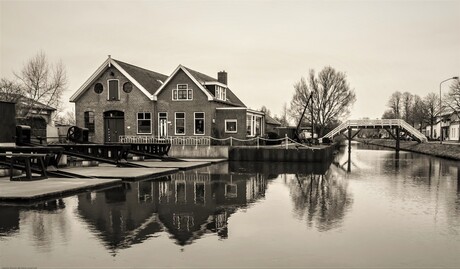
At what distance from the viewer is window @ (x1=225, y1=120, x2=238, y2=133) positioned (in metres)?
34.3

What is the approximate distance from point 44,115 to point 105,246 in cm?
4616

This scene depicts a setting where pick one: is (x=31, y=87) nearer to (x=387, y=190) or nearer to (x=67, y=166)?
(x=67, y=166)

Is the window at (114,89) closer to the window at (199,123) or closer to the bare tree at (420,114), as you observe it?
the window at (199,123)

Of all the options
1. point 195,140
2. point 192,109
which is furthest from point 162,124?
point 195,140

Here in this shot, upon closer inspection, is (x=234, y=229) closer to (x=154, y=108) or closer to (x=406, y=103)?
(x=154, y=108)

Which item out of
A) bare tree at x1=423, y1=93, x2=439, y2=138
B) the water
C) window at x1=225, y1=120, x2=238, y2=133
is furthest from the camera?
bare tree at x1=423, y1=93, x2=439, y2=138

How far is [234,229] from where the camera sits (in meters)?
8.06

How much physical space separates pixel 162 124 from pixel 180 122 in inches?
→ 64.6

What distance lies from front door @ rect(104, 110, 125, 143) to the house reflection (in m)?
21.1

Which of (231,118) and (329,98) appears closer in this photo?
(231,118)

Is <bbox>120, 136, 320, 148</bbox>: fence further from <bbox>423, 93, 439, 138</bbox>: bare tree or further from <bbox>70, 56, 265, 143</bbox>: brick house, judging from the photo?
<bbox>423, 93, 439, 138</bbox>: bare tree

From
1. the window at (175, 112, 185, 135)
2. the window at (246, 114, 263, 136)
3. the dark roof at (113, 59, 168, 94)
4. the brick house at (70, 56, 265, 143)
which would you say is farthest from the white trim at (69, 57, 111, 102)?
the window at (246, 114, 263, 136)

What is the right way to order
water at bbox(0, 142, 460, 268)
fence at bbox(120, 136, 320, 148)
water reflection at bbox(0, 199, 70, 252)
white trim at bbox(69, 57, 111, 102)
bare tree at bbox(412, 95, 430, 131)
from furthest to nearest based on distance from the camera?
1. bare tree at bbox(412, 95, 430, 131)
2. white trim at bbox(69, 57, 111, 102)
3. fence at bbox(120, 136, 320, 148)
4. water reflection at bbox(0, 199, 70, 252)
5. water at bbox(0, 142, 460, 268)

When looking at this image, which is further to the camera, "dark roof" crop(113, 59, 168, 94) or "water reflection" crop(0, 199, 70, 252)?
"dark roof" crop(113, 59, 168, 94)
